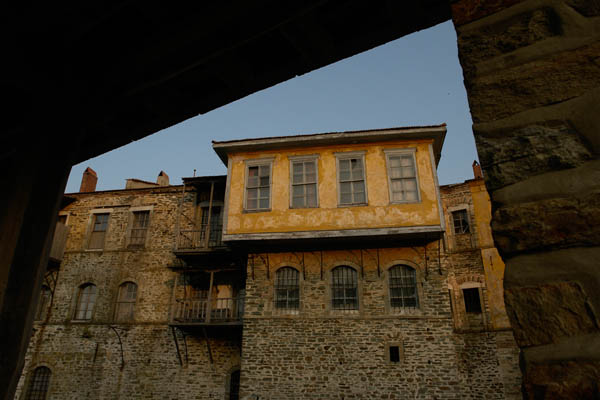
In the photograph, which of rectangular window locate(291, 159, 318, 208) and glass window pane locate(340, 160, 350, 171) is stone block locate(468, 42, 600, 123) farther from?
glass window pane locate(340, 160, 350, 171)

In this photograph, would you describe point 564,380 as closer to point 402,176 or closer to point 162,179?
point 402,176

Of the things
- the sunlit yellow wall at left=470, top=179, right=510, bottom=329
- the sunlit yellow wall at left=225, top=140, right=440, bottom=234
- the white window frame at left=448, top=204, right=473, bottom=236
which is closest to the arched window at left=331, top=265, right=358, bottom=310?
the sunlit yellow wall at left=225, top=140, right=440, bottom=234

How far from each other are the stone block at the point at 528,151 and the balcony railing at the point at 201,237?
49.1 ft

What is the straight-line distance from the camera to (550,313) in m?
1.12

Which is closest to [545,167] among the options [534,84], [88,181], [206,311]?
[534,84]

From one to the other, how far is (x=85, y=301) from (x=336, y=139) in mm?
12453

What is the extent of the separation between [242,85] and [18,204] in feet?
4.70

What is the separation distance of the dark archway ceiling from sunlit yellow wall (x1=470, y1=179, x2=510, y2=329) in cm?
1613

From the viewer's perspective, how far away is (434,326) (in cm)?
1221

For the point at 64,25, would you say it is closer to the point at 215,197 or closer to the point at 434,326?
the point at 434,326

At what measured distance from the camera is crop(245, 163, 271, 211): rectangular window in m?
13.8

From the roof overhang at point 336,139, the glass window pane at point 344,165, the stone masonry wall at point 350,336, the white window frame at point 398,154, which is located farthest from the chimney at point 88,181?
the white window frame at point 398,154

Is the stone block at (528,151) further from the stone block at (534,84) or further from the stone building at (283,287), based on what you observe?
the stone building at (283,287)

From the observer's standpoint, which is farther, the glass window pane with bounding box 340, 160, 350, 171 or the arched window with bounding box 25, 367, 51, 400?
the arched window with bounding box 25, 367, 51, 400
